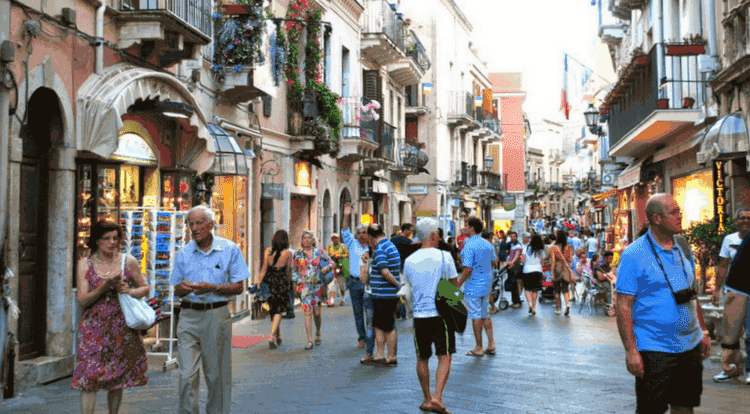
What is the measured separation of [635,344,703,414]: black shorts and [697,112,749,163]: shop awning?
9.76 m

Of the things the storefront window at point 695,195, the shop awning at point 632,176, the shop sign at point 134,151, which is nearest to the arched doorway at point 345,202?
the shop awning at point 632,176

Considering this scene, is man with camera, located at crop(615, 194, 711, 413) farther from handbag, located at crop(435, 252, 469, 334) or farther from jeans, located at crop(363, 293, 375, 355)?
jeans, located at crop(363, 293, 375, 355)

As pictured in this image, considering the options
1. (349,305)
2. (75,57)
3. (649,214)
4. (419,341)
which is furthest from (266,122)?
(649,214)

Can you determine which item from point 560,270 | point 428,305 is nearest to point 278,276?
point 428,305

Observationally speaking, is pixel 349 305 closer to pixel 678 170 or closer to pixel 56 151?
pixel 678 170

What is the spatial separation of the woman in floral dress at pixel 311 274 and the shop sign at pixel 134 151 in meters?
2.66

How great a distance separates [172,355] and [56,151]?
290 centimetres

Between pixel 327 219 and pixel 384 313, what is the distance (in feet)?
45.1

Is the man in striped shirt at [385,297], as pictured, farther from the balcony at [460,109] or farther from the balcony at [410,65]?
the balcony at [460,109]

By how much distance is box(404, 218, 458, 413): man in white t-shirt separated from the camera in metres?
7.61

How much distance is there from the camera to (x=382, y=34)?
26938mm

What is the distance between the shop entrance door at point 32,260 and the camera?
30.0 ft

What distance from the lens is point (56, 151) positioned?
9531 mm

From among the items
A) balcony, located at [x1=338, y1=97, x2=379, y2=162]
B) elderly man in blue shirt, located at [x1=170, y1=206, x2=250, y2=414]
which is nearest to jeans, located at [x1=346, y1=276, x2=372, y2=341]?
elderly man in blue shirt, located at [x1=170, y1=206, x2=250, y2=414]
